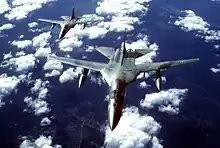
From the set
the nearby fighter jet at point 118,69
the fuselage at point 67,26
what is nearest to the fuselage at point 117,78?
the nearby fighter jet at point 118,69

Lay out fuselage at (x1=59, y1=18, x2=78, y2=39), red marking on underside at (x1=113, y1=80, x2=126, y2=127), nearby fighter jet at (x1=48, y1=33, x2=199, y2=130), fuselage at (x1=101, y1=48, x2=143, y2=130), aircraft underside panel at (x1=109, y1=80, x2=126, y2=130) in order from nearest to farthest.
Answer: aircraft underside panel at (x1=109, y1=80, x2=126, y2=130) → red marking on underside at (x1=113, y1=80, x2=126, y2=127) → fuselage at (x1=101, y1=48, x2=143, y2=130) → nearby fighter jet at (x1=48, y1=33, x2=199, y2=130) → fuselage at (x1=59, y1=18, x2=78, y2=39)

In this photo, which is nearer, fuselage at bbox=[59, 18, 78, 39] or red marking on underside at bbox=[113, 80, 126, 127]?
red marking on underside at bbox=[113, 80, 126, 127]

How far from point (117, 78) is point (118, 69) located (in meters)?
8.32

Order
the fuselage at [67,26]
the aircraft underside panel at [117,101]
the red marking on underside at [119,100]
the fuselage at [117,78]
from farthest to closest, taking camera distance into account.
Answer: the fuselage at [67,26]
the fuselage at [117,78]
the red marking on underside at [119,100]
the aircraft underside panel at [117,101]

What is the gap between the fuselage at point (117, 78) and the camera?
7131 cm

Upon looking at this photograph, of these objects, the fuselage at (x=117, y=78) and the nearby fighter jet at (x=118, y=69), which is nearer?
the fuselage at (x=117, y=78)

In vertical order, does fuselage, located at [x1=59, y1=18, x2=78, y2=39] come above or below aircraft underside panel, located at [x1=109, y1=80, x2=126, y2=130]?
below

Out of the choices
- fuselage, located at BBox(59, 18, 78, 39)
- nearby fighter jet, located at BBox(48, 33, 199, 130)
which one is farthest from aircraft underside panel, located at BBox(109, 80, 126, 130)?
fuselage, located at BBox(59, 18, 78, 39)

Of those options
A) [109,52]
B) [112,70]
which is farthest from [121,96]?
[109,52]

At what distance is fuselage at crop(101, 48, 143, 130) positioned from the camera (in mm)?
71312

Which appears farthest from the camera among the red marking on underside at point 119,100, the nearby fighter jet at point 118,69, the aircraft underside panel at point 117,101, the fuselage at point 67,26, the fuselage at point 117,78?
the fuselage at point 67,26

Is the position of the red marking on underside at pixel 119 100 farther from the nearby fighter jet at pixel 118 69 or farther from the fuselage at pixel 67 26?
the fuselage at pixel 67 26

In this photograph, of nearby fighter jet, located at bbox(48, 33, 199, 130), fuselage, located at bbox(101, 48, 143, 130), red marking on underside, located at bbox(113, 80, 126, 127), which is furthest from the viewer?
nearby fighter jet, located at bbox(48, 33, 199, 130)

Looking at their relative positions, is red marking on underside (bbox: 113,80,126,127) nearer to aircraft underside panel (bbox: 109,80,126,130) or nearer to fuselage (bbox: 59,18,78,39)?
aircraft underside panel (bbox: 109,80,126,130)
